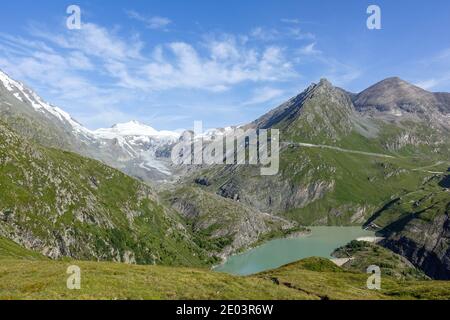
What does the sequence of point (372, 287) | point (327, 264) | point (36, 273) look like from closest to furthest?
point (36, 273), point (372, 287), point (327, 264)

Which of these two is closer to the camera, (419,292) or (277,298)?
(277,298)

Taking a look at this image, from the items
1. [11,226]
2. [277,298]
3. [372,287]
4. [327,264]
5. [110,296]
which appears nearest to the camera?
[110,296]

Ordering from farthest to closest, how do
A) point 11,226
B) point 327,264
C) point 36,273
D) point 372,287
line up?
1. point 11,226
2. point 327,264
3. point 372,287
4. point 36,273

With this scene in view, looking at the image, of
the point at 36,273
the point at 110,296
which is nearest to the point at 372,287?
the point at 110,296
